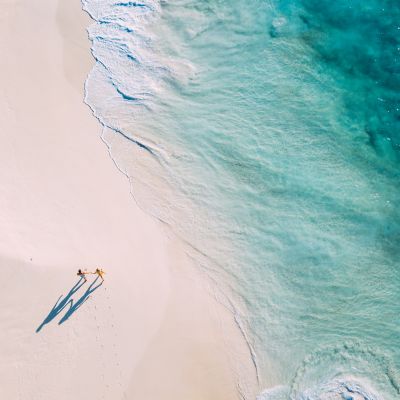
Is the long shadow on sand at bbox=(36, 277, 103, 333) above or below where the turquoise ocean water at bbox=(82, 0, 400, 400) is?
below

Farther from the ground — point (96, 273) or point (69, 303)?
point (96, 273)

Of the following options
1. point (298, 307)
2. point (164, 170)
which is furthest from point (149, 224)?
point (298, 307)

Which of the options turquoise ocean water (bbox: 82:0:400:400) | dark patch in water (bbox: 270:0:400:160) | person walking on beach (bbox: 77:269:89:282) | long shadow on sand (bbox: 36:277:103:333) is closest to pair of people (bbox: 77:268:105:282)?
person walking on beach (bbox: 77:269:89:282)

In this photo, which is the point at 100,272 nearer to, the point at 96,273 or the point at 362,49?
the point at 96,273

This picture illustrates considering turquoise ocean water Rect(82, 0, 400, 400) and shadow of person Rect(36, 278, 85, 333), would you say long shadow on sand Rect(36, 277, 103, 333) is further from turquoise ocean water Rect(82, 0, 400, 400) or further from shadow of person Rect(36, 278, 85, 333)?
turquoise ocean water Rect(82, 0, 400, 400)

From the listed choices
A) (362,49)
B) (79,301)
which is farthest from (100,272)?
(362,49)

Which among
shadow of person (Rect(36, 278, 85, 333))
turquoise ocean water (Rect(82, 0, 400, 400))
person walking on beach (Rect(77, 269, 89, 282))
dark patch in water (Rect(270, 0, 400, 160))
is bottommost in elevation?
shadow of person (Rect(36, 278, 85, 333))

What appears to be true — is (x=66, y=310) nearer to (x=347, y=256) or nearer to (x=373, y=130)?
(x=347, y=256)
